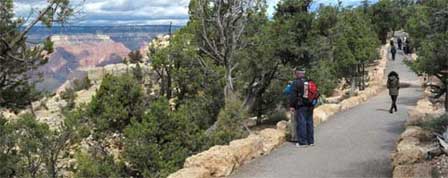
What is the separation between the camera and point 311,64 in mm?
29969

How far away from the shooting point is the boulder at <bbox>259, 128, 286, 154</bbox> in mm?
13390

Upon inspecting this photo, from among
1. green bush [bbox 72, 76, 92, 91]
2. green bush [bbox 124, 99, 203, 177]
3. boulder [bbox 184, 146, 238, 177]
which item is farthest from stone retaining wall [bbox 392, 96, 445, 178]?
green bush [bbox 72, 76, 92, 91]

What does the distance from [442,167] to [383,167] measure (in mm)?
1524

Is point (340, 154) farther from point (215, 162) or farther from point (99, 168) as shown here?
point (99, 168)

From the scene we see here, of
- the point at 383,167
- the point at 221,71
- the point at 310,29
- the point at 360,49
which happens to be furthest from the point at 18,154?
the point at 360,49

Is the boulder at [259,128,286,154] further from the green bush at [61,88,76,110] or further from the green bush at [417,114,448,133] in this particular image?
the green bush at [61,88,76,110]

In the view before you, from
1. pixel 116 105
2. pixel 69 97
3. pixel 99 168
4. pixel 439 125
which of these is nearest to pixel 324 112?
Result: pixel 439 125

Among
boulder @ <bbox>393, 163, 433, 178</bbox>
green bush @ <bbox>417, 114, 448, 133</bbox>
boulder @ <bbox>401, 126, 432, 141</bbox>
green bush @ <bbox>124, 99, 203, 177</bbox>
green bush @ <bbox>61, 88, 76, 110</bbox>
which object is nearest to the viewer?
boulder @ <bbox>393, 163, 433, 178</bbox>

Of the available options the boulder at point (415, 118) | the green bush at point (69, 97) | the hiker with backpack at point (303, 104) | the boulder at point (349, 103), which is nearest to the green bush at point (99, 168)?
the boulder at point (349, 103)

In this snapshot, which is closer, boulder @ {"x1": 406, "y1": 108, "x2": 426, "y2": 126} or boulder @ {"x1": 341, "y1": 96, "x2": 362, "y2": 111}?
boulder @ {"x1": 406, "y1": 108, "x2": 426, "y2": 126}

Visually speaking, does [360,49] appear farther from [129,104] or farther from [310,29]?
[129,104]

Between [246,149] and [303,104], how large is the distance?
6.58 ft

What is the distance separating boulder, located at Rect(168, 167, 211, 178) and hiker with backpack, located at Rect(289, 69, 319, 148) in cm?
366

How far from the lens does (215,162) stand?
35.3 ft
